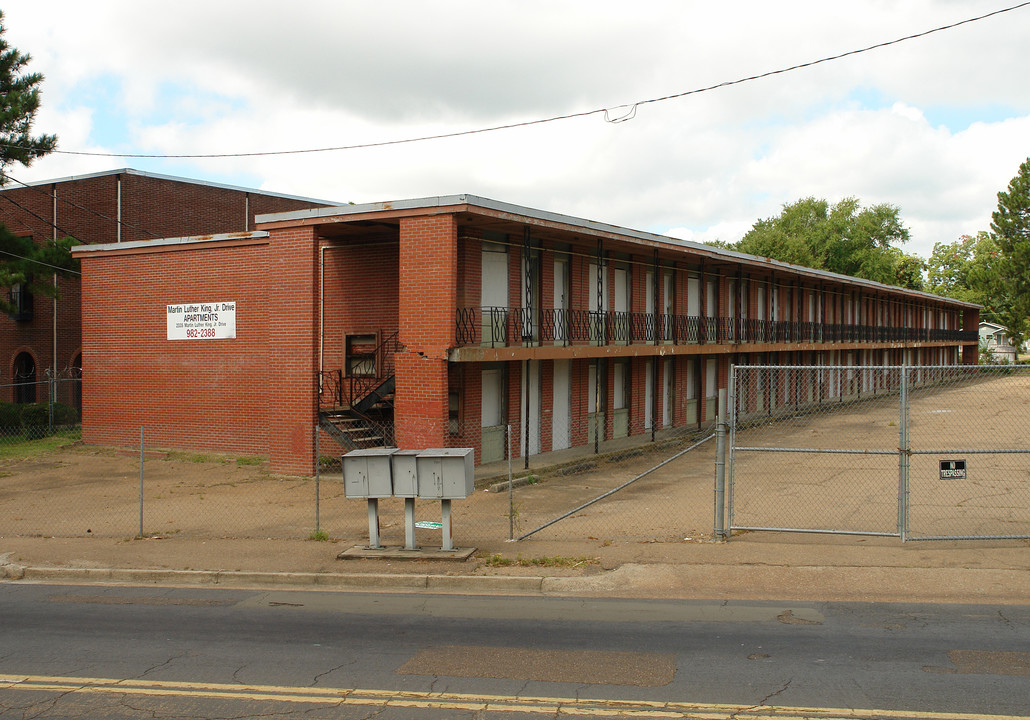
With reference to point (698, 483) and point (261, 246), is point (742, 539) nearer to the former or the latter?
point (698, 483)

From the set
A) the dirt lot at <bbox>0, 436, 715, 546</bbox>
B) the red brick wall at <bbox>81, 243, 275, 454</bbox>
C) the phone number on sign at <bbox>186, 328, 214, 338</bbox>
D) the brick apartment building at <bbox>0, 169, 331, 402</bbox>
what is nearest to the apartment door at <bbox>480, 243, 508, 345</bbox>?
the dirt lot at <bbox>0, 436, 715, 546</bbox>

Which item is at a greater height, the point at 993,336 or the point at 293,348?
the point at 993,336

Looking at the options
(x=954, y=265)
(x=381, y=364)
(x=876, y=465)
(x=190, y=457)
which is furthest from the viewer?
(x=954, y=265)

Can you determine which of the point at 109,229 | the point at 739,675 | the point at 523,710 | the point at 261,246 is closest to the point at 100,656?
the point at 523,710

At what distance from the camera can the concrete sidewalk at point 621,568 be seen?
9.38 m

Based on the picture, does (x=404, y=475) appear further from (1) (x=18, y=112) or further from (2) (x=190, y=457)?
(1) (x=18, y=112)

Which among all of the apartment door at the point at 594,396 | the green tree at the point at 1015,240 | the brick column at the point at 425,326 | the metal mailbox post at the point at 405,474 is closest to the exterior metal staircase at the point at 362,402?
the brick column at the point at 425,326

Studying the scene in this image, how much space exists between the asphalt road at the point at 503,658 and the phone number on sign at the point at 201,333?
13381mm

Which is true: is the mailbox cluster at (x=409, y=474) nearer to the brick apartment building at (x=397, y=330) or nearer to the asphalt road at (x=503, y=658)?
the asphalt road at (x=503, y=658)

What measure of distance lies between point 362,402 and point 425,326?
10.4 feet

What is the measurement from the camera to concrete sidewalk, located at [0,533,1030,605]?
9.38 metres

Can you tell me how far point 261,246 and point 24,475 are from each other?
7474mm

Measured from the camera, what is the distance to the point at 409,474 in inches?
413

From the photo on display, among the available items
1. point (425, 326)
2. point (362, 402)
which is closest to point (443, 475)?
point (425, 326)
